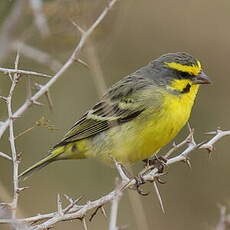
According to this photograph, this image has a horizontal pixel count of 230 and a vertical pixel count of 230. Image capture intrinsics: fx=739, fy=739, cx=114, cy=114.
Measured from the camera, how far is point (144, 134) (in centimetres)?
605

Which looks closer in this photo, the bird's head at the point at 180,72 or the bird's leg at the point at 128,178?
the bird's leg at the point at 128,178

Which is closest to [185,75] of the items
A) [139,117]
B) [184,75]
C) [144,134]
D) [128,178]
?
[184,75]

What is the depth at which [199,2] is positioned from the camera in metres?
10.8

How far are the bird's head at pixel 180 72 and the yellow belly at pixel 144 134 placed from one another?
0.08 m

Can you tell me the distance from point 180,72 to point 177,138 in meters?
3.30

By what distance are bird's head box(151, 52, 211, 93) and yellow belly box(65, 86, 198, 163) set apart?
8 centimetres

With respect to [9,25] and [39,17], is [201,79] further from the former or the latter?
[9,25]

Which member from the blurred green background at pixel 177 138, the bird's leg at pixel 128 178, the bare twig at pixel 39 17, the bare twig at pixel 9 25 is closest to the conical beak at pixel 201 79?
the bird's leg at pixel 128 178

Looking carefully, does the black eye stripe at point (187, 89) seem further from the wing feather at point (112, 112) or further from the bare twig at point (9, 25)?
the bare twig at point (9, 25)

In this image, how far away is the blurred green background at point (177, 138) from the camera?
9117mm

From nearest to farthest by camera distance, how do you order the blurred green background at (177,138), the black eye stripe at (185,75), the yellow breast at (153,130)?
the yellow breast at (153,130) < the black eye stripe at (185,75) < the blurred green background at (177,138)

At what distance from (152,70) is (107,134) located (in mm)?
817

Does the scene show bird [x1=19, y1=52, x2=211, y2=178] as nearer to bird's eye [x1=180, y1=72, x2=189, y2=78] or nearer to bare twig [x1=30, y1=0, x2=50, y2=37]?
bird's eye [x1=180, y1=72, x2=189, y2=78]

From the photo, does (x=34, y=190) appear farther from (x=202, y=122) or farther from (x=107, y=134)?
(x=107, y=134)
